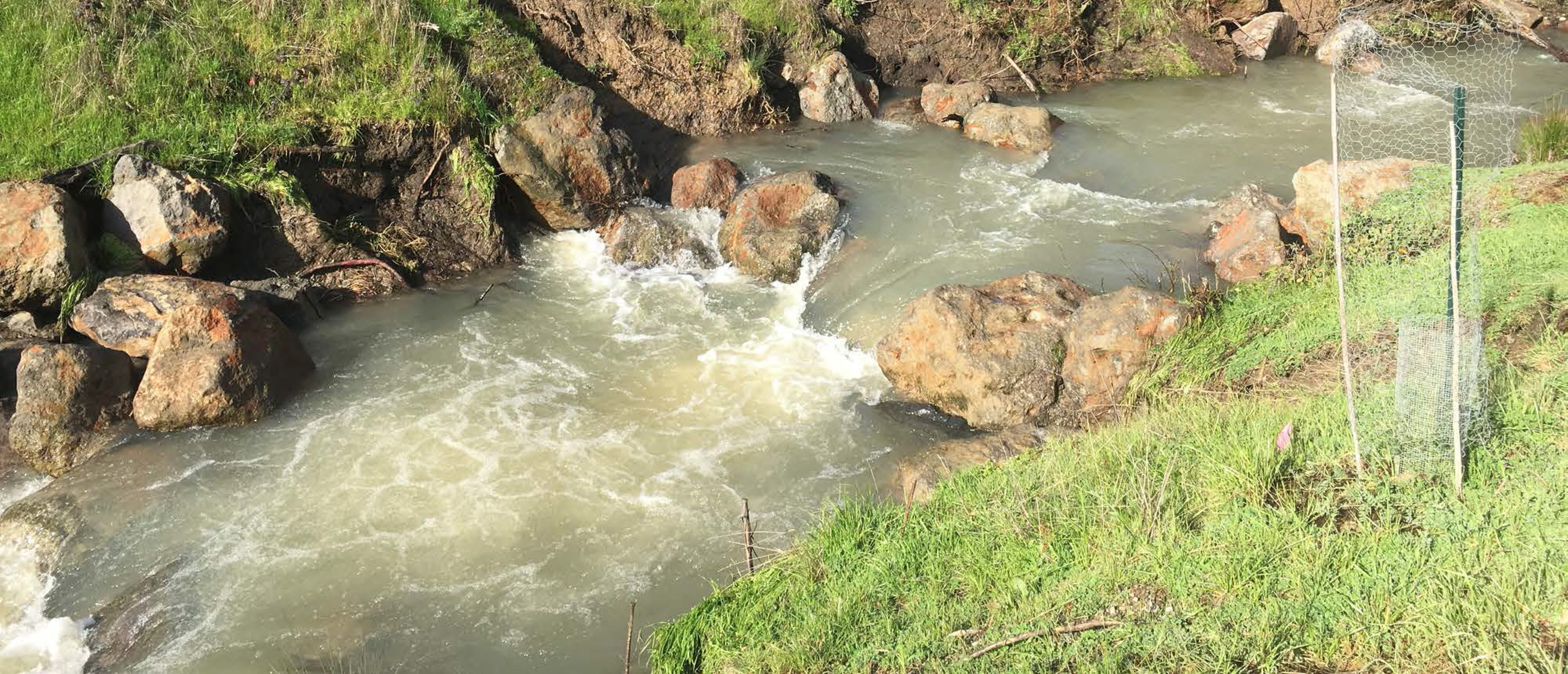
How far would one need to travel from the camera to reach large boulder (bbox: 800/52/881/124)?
12.3 m

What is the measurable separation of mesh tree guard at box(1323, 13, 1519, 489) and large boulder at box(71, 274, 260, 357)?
23.3 feet

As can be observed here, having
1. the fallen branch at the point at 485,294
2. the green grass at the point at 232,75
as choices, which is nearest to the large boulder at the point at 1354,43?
the fallen branch at the point at 485,294

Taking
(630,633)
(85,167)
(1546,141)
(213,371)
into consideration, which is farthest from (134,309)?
(1546,141)

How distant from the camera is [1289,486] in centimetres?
437

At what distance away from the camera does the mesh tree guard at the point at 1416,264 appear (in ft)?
13.7

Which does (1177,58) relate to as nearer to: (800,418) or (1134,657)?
(800,418)

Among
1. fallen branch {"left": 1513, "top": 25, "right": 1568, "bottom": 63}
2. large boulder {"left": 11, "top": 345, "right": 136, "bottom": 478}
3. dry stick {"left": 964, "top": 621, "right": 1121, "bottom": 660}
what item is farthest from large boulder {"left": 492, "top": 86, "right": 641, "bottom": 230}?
fallen branch {"left": 1513, "top": 25, "right": 1568, "bottom": 63}

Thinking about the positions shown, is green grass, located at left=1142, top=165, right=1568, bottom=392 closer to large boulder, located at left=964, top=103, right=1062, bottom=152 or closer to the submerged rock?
large boulder, located at left=964, top=103, right=1062, bottom=152

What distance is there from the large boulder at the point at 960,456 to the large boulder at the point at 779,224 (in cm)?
298

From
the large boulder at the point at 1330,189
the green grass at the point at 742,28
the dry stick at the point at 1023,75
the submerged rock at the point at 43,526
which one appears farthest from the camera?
the dry stick at the point at 1023,75

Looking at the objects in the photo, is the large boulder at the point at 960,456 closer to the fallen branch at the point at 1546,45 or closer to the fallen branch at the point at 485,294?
the fallen branch at the point at 485,294

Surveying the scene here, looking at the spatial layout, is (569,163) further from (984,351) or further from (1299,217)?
(1299,217)

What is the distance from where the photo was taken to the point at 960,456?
6.09 meters

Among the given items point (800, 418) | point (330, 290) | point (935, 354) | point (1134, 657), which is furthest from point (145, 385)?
point (1134, 657)
